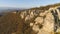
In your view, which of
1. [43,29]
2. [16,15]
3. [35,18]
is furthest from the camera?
[16,15]

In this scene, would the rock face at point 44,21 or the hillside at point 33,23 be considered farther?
the hillside at point 33,23

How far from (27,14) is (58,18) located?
17.8ft

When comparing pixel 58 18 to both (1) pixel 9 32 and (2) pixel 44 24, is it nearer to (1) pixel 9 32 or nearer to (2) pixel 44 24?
(2) pixel 44 24

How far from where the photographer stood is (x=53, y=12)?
2867cm

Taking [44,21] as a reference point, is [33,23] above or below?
below

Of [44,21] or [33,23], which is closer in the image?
[44,21]

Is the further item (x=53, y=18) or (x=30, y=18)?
(x=30, y=18)

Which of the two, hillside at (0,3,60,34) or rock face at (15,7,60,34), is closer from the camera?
rock face at (15,7,60,34)

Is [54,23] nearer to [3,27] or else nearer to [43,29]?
[43,29]

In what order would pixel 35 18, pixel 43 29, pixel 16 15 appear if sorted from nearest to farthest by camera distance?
Result: pixel 43 29 < pixel 35 18 < pixel 16 15

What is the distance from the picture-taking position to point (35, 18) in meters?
29.3

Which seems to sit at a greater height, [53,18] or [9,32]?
[53,18]

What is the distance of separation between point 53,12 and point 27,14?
4706 mm

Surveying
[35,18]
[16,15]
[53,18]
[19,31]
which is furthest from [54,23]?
[16,15]
